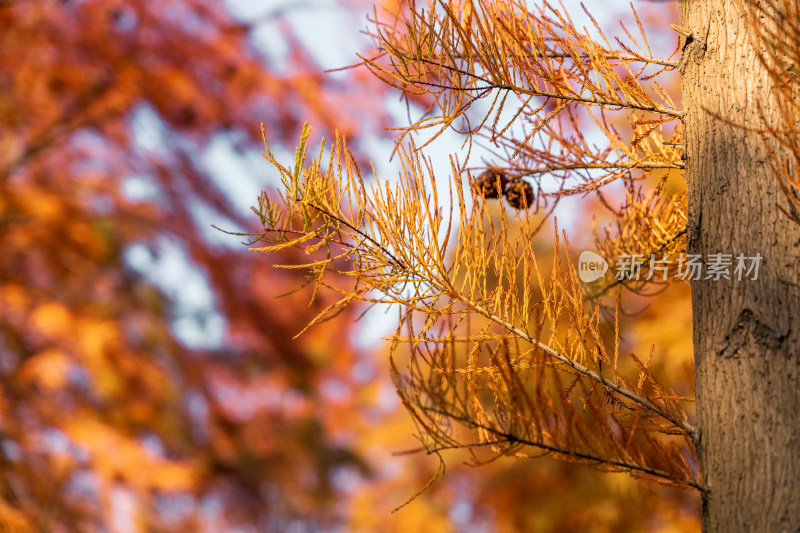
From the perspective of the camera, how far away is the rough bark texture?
2.85 feet

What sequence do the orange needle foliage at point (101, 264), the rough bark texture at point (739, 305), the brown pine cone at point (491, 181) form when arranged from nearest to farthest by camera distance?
the rough bark texture at point (739, 305), the brown pine cone at point (491, 181), the orange needle foliage at point (101, 264)

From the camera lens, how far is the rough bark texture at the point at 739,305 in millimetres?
870

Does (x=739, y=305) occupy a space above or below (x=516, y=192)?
below

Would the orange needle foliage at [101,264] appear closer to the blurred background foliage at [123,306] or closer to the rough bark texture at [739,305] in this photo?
the blurred background foliage at [123,306]

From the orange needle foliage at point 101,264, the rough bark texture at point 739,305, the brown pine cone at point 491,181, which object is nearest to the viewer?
the rough bark texture at point 739,305

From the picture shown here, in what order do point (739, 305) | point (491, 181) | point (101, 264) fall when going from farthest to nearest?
1. point (101, 264)
2. point (491, 181)
3. point (739, 305)

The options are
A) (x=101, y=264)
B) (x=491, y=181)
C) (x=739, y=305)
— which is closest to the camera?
(x=739, y=305)

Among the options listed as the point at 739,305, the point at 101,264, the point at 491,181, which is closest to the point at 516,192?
the point at 491,181

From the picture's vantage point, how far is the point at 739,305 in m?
0.93

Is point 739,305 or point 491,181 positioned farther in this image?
point 491,181

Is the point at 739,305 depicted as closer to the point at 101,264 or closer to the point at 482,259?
the point at 482,259

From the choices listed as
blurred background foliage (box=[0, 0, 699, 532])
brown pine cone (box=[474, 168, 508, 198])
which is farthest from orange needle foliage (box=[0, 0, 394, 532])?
brown pine cone (box=[474, 168, 508, 198])

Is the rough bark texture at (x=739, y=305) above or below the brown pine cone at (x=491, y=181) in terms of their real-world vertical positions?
below

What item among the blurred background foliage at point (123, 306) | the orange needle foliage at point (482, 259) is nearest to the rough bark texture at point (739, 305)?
the orange needle foliage at point (482, 259)
